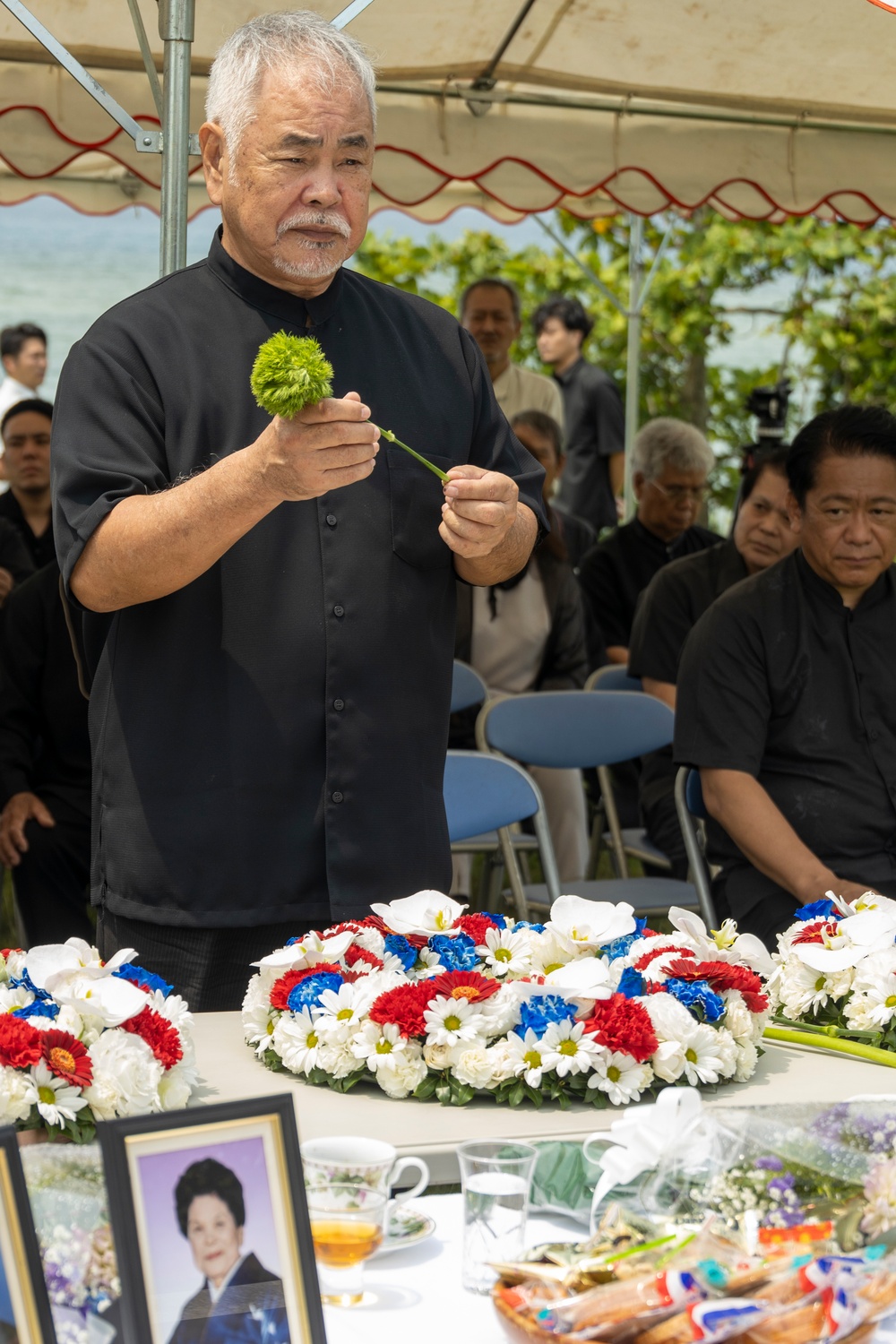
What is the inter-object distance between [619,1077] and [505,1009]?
134mm

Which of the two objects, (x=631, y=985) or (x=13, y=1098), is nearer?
(x=13, y=1098)

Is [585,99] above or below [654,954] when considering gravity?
above

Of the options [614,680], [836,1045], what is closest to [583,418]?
[614,680]

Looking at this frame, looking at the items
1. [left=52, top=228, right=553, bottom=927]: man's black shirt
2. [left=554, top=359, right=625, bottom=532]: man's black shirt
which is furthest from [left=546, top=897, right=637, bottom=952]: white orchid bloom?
[left=554, top=359, right=625, bottom=532]: man's black shirt

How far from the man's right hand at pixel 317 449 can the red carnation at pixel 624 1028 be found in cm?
63

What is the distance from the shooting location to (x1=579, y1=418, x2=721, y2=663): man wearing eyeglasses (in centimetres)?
615

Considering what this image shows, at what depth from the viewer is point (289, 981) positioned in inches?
64.8

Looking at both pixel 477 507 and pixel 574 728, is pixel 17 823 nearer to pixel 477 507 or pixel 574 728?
pixel 574 728

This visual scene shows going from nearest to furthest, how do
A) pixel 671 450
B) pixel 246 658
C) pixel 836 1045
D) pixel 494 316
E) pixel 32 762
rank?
1. pixel 836 1045
2. pixel 246 658
3. pixel 32 762
4. pixel 671 450
5. pixel 494 316

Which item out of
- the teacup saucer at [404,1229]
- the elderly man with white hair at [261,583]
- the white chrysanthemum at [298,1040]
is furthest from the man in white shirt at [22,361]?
the teacup saucer at [404,1229]

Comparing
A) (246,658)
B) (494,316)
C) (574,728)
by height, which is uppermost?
(494,316)

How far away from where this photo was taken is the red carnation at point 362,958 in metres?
1.66

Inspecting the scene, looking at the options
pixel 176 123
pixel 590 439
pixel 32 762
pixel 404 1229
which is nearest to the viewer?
pixel 404 1229

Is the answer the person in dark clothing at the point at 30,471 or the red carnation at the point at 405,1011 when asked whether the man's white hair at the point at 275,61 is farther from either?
the person in dark clothing at the point at 30,471
